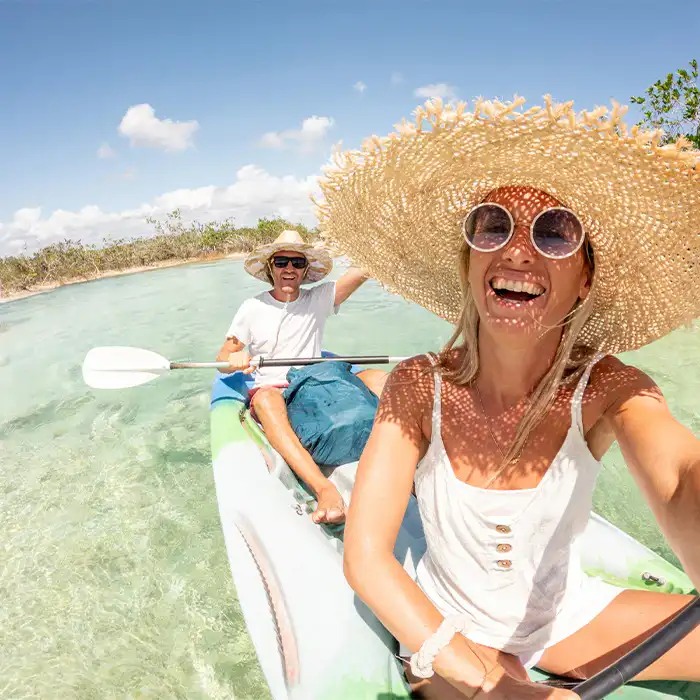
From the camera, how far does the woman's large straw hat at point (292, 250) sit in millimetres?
3619

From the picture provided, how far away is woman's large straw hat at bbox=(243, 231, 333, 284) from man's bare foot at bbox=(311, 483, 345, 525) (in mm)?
1831

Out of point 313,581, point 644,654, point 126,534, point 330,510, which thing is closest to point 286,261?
point 330,510

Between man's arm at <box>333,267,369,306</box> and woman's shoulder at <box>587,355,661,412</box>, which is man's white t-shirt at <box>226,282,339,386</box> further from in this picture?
woman's shoulder at <box>587,355,661,412</box>

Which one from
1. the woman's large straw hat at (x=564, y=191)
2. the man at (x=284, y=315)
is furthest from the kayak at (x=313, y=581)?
the woman's large straw hat at (x=564, y=191)

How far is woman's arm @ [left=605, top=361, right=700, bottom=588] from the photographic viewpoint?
835 mm

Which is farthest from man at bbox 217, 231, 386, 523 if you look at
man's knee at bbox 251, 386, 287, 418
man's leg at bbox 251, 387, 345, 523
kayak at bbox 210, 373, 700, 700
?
kayak at bbox 210, 373, 700, 700

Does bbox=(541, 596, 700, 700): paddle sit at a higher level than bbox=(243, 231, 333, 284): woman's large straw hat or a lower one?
lower

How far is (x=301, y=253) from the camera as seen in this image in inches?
146

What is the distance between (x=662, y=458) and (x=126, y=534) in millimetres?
3271

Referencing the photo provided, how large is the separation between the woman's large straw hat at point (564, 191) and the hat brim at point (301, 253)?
2154mm

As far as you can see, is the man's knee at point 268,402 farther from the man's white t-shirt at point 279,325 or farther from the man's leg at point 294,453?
the man's white t-shirt at point 279,325

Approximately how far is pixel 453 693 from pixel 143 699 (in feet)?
5.41

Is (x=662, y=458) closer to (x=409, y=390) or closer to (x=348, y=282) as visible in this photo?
(x=409, y=390)

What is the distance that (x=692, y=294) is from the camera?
1164 mm
